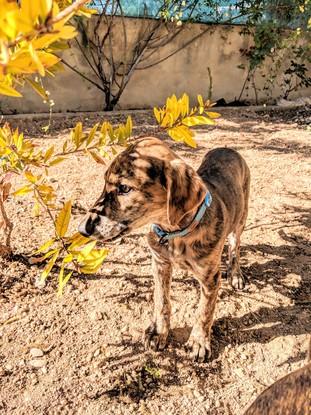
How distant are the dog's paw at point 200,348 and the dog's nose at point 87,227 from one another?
113 centimetres

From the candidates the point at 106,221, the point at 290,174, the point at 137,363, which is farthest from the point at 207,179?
the point at 290,174

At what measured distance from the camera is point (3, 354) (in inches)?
113

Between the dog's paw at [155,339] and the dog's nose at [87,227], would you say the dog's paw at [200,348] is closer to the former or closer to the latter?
the dog's paw at [155,339]

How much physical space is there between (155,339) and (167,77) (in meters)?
7.43

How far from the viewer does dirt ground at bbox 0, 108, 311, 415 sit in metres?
2.67

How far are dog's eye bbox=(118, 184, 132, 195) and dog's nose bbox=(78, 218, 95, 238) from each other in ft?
0.77

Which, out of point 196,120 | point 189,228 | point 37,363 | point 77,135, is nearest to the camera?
point 196,120

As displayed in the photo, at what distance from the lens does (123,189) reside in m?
2.39

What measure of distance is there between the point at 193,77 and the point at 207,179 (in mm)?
7023

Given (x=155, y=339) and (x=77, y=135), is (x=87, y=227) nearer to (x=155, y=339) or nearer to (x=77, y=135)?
(x=77, y=135)

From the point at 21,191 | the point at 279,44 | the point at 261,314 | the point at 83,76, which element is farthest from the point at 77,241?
the point at 279,44

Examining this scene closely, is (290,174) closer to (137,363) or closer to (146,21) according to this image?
(137,363)

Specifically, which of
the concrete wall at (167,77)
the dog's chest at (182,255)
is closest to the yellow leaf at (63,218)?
the dog's chest at (182,255)

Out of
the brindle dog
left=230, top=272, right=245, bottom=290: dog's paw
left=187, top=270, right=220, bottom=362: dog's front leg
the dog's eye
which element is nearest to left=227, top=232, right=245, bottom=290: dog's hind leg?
left=230, top=272, right=245, bottom=290: dog's paw
